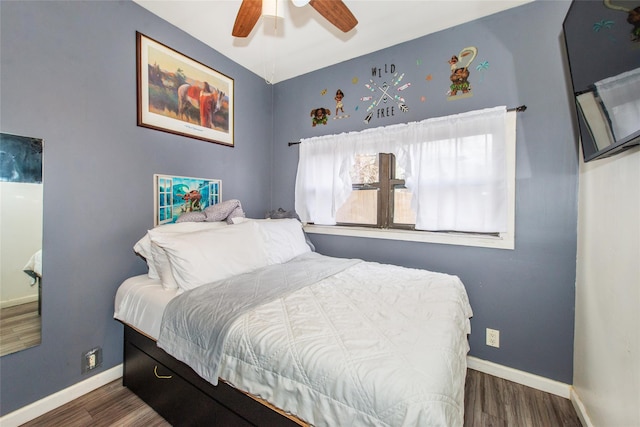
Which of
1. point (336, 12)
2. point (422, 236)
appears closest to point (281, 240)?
point (422, 236)

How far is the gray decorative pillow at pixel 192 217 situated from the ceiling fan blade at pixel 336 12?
5.54ft

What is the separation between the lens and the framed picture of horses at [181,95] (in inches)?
79.6

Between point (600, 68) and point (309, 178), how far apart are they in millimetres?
2199

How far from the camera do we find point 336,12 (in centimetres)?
155

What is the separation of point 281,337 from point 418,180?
173 cm

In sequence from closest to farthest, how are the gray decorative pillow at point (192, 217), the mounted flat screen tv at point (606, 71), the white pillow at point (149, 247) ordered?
1. the mounted flat screen tv at point (606, 71)
2. the white pillow at point (149, 247)
3. the gray decorative pillow at point (192, 217)

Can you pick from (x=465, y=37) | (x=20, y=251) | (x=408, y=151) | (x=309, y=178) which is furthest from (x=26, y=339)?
(x=465, y=37)

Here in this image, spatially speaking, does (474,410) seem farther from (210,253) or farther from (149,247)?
(149,247)

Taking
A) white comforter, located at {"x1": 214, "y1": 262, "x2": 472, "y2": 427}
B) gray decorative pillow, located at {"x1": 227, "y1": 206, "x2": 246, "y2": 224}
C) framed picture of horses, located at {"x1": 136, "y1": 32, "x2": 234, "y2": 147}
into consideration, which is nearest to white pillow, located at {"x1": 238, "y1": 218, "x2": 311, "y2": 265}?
gray decorative pillow, located at {"x1": 227, "y1": 206, "x2": 246, "y2": 224}

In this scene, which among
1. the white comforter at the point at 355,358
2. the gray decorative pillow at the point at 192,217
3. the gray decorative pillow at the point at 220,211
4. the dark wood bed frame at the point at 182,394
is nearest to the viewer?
the white comforter at the point at 355,358

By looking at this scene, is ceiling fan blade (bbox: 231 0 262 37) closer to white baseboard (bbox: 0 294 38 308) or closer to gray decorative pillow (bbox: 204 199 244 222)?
gray decorative pillow (bbox: 204 199 244 222)

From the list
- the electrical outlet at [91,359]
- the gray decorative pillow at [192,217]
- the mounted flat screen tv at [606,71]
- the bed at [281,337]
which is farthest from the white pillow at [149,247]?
the mounted flat screen tv at [606,71]

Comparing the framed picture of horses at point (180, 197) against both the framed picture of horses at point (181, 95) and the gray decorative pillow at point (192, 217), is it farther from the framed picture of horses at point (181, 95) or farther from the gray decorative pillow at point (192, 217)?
the framed picture of horses at point (181, 95)

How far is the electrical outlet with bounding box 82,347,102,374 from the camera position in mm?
1760
